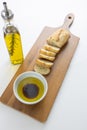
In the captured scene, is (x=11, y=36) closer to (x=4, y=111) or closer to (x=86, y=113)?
(x=4, y=111)

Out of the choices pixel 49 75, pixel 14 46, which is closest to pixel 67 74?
pixel 49 75

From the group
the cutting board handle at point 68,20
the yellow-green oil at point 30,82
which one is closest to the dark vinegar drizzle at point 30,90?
the yellow-green oil at point 30,82

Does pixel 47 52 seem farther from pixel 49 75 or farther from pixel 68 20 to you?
pixel 68 20

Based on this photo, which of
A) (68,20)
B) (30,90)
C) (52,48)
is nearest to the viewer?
(30,90)

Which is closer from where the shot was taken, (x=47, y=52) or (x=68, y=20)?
(x=47, y=52)

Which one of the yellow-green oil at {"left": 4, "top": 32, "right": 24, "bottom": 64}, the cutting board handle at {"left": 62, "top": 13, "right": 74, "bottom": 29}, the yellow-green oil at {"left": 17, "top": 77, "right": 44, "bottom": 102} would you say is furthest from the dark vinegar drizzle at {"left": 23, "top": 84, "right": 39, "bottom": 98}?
the cutting board handle at {"left": 62, "top": 13, "right": 74, "bottom": 29}

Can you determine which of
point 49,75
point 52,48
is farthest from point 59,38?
point 49,75

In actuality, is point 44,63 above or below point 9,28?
below

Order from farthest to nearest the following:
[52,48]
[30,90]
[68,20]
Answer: [68,20] < [52,48] < [30,90]
